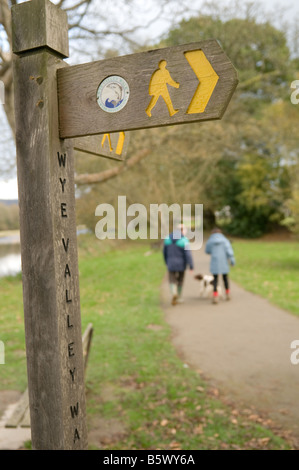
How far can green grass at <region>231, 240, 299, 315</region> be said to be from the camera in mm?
10227

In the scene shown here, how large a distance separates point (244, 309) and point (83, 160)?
5.92 metres

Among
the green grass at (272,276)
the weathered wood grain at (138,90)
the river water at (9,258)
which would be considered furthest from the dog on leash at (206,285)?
the weathered wood grain at (138,90)

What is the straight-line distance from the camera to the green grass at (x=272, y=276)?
10227 millimetres

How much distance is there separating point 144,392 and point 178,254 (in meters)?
4.93

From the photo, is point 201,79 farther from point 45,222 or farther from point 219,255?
point 219,255

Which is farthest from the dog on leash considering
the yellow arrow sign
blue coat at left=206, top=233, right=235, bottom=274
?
the yellow arrow sign

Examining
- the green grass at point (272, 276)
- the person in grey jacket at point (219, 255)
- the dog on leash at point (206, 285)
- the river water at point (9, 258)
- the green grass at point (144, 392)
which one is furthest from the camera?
the river water at point (9, 258)

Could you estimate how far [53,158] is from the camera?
1.95m

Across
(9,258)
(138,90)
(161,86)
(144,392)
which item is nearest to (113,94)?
(138,90)

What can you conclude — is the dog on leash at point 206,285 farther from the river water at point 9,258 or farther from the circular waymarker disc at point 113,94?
the circular waymarker disc at point 113,94

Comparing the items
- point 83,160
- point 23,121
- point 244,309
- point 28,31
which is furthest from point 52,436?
point 83,160

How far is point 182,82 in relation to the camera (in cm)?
177

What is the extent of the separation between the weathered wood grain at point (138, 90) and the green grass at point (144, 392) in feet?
10.2
